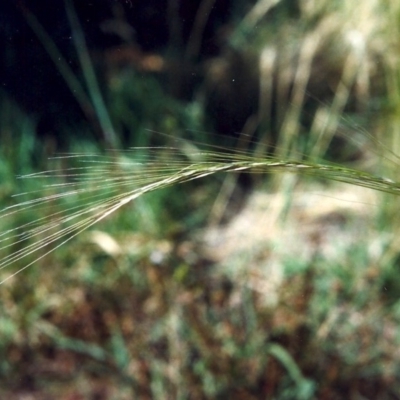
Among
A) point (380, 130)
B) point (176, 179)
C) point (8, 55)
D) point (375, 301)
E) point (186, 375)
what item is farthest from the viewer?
point (8, 55)

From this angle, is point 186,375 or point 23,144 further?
point 23,144

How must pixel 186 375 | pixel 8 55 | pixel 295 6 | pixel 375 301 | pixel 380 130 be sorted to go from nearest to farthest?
1. pixel 186 375
2. pixel 375 301
3. pixel 380 130
4. pixel 295 6
5. pixel 8 55

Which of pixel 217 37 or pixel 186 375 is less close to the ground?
pixel 217 37

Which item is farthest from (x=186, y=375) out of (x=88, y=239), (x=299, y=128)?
(x=299, y=128)

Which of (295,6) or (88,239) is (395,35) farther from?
(88,239)

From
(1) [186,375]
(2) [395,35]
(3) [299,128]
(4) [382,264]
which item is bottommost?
(1) [186,375]

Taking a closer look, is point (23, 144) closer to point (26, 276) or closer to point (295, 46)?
point (26, 276)

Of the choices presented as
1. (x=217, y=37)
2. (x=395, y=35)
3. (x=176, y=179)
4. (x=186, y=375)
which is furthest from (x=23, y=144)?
(x=176, y=179)
